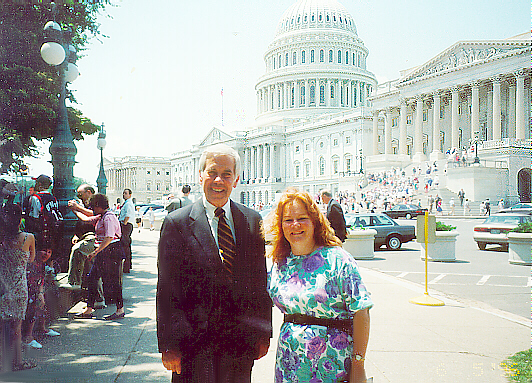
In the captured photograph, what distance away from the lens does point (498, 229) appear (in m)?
18.2

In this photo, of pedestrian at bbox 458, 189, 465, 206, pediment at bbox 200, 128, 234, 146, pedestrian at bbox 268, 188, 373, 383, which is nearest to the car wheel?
pedestrian at bbox 268, 188, 373, 383

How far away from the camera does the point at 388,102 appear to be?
214 ft

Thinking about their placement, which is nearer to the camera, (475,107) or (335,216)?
(335,216)

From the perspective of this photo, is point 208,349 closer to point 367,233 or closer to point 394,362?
point 394,362

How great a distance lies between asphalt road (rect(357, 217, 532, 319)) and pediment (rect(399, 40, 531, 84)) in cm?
3786

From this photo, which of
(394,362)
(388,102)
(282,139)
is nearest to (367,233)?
(394,362)

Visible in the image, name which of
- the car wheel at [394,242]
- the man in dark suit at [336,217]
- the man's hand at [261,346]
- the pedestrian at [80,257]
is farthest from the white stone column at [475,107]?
the man's hand at [261,346]

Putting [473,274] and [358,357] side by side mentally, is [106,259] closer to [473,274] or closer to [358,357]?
[358,357]

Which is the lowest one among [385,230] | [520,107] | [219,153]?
[385,230]

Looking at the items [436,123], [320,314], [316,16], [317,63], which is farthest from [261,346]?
[316,16]

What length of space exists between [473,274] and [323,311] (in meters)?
11.3

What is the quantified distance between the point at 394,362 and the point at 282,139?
90908mm

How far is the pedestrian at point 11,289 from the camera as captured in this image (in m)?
5.08

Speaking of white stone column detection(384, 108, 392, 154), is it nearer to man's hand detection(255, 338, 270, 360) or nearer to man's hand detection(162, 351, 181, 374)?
man's hand detection(255, 338, 270, 360)
